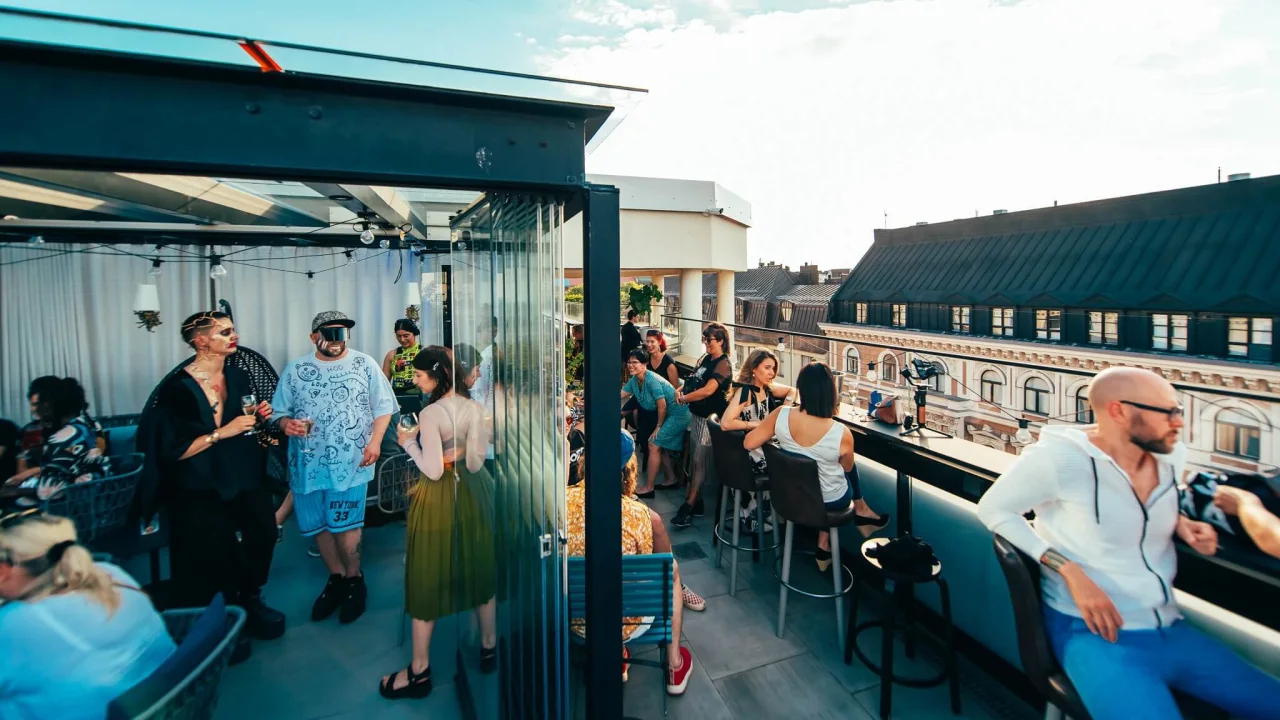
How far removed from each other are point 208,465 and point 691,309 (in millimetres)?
9303

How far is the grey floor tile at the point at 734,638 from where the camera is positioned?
2.84 meters

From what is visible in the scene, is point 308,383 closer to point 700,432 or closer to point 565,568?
point 565,568

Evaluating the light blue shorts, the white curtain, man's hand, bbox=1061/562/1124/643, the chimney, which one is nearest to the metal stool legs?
man's hand, bbox=1061/562/1124/643

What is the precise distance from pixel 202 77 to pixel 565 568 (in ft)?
5.06

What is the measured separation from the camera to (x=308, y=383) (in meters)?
3.18

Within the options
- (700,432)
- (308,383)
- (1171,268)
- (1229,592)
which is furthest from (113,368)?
(1171,268)

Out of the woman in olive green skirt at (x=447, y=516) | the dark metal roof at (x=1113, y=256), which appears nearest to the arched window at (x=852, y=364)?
the woman in olive green skirt at (x=447, y=516)

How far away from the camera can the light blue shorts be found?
3.24 m

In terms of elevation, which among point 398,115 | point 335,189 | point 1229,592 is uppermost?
point 335,189

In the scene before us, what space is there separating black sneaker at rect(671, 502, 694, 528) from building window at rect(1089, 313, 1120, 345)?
47.5m

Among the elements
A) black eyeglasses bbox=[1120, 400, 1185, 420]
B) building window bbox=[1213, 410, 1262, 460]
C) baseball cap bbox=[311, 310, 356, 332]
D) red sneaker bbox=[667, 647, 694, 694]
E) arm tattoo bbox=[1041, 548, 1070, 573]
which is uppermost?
baseball cap bbox=[311, 310, 356, 332]

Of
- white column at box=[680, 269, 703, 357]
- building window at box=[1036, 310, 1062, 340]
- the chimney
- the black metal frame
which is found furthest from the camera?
the chimney

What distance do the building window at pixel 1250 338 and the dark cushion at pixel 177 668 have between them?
48281 millimetres

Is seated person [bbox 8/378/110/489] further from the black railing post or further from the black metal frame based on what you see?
the black railing post
